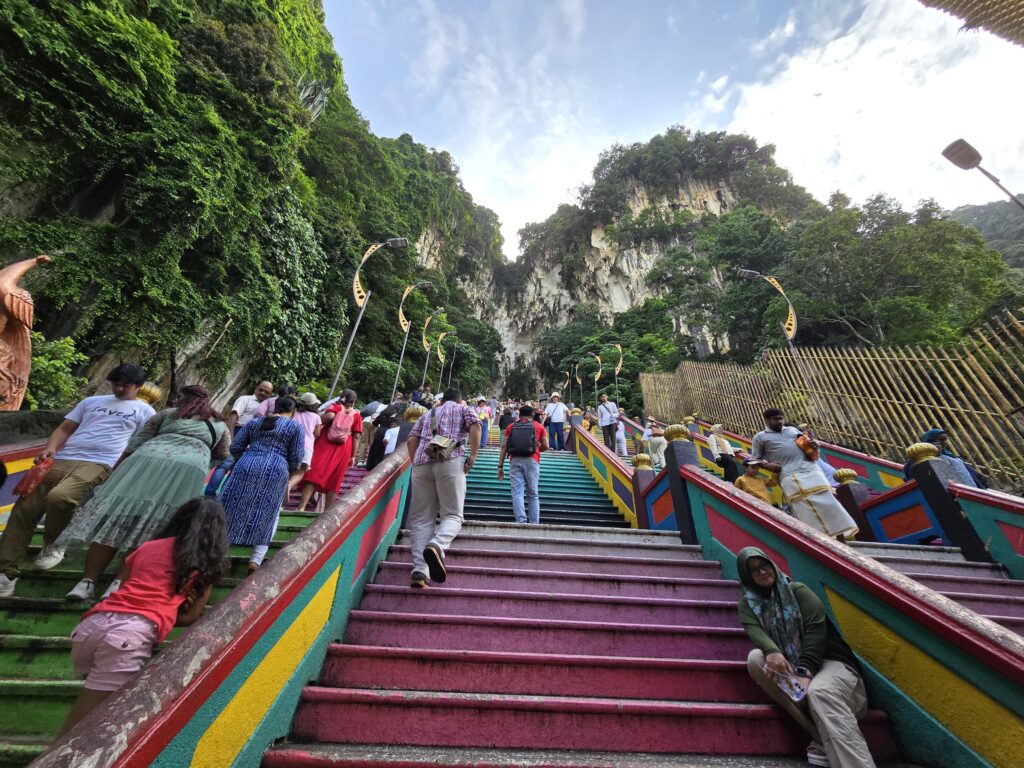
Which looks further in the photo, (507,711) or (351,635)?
(351,635)

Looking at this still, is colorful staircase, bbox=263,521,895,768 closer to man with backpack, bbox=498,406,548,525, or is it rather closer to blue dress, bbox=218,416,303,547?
blue dress, bbox=218,416,303,547

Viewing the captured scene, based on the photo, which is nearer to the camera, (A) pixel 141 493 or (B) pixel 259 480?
(A) pixel 141 493

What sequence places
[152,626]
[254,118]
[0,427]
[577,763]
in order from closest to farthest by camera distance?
1. [152,626]
2. [577,763]
3. [0,427]
4. [254,118]

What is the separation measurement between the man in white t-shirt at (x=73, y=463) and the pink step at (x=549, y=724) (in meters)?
2.15

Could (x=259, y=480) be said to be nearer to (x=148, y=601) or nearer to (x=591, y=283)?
(x=148, y=601)

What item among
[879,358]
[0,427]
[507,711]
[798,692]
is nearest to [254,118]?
[0,427]

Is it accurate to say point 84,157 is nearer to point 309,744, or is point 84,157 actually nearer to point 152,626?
point 152,626

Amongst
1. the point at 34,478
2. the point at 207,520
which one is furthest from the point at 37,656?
the point at 207,520

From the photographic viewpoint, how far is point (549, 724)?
191 centimetres

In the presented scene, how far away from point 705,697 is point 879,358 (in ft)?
26.9

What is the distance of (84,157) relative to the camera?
290 inches

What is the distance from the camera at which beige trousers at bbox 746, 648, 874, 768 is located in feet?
5.60

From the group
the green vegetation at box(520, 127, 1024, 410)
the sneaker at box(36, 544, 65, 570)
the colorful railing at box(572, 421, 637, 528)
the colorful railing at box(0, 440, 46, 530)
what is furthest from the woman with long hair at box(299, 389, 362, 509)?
the green vegetation at box(520, 127, 1024, 410)

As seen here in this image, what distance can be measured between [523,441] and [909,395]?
7.00m
